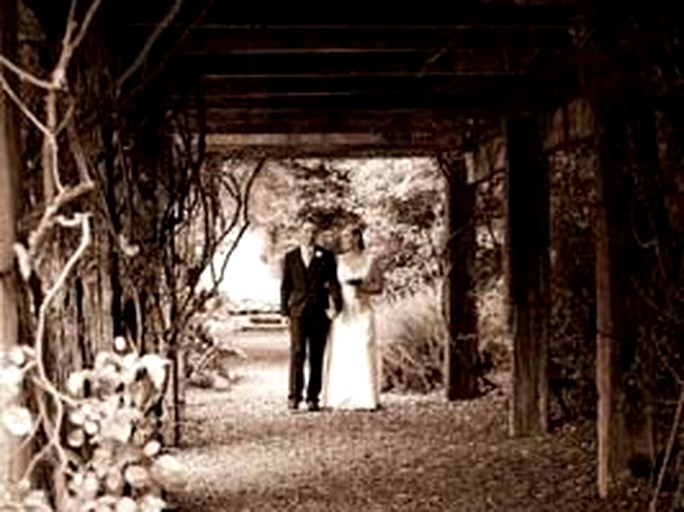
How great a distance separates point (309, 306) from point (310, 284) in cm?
22

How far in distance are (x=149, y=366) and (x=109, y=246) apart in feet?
10.6

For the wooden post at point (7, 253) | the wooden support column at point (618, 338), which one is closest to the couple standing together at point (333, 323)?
the wooden support column at point (618, 338)

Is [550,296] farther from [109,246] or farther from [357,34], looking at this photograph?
[109,246]

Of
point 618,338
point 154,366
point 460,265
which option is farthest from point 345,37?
point 460,265

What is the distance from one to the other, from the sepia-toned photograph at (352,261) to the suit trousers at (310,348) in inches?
1.3

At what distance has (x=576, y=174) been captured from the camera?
13.4 m

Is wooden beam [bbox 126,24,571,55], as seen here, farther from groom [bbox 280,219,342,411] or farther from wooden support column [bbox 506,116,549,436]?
groom [bbox 280,219,342,411]

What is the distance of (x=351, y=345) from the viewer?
1526 centimetres

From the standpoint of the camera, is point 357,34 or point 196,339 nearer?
point 357,34

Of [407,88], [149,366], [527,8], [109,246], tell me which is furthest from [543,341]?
[149,366]

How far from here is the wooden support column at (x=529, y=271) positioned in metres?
11.5

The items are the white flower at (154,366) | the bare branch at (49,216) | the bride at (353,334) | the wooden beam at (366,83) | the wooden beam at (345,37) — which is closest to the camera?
the bare branch at (49,216)

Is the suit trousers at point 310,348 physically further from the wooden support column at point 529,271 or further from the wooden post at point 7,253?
the wooden post at point 7,253

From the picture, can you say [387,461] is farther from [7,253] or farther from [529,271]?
[7,253]
